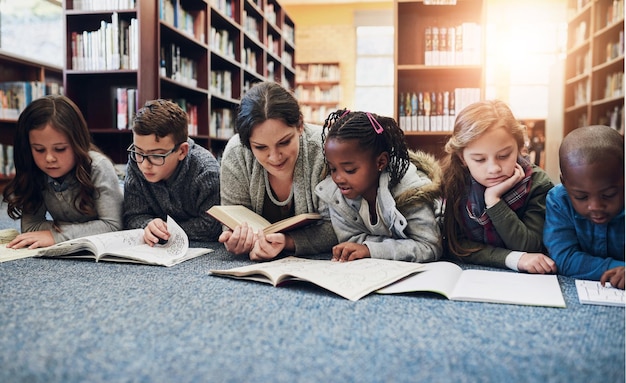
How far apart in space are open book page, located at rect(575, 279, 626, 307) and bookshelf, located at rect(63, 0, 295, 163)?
2.61 m

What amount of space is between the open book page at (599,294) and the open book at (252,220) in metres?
0.72

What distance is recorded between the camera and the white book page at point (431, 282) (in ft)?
3.67

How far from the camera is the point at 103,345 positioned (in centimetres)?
83

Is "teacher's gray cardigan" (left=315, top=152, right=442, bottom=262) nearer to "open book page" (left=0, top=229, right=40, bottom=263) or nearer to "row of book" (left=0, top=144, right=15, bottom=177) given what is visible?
"open book page" (left=0, top=229, right=40, bottom=263)

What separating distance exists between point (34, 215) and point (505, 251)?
1661 mm

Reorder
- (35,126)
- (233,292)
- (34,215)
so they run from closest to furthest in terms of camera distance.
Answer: (233,292) → (35,126) → (34,215)

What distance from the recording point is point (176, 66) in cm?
353

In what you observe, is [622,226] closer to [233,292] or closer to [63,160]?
[233,292]

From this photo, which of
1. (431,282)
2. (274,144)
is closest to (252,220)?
(274,144)

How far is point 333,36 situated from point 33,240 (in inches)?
270

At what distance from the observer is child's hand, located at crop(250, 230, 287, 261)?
1.51 metres

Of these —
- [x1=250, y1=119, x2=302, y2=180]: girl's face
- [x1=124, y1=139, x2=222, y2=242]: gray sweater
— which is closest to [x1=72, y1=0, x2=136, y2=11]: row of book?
[x1=124, y1=139, x2=222, y2=242]: gray sweater

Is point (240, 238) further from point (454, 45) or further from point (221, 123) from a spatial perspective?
point (221, 123)

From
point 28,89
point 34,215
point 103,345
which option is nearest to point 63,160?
point 34,215
